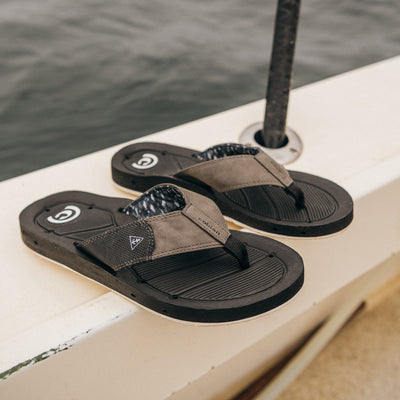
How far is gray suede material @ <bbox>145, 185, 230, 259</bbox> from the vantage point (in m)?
0.80

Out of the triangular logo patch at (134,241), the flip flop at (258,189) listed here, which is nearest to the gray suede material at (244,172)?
the flip flop at (258,189)

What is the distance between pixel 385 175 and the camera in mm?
1121

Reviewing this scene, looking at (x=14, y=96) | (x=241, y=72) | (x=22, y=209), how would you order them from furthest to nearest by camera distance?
1. (x=241, y=72)
2. (x=14, y=96)
3. (x=22, y=209)

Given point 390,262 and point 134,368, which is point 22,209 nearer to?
point 134,368

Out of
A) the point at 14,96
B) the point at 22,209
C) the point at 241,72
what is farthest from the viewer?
the point at 241,72

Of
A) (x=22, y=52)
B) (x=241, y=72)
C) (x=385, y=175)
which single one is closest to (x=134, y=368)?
(x=385, y=175)

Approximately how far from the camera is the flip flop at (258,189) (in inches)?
37.0

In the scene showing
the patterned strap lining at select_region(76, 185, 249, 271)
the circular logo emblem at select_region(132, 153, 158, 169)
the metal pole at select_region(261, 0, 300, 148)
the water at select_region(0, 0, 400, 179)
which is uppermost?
the metal pole at select_region(261, 0, 300, 148)

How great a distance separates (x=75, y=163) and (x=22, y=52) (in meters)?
1.54

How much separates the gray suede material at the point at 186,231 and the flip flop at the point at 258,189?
16 centimetres

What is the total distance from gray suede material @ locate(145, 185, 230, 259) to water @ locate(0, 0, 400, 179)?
119 cm

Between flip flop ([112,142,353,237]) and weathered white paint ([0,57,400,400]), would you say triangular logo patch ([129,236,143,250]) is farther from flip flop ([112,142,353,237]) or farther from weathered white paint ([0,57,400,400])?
flip flop ([112,142,353,237])

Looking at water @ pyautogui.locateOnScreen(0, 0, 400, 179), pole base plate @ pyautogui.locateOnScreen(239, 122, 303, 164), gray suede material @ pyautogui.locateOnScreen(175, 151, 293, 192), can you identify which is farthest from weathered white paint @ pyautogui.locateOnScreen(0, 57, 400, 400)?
water @ pyautogui.locateOnScreen(0, 0, 400, 179)

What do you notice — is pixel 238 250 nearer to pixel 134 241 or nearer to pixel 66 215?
pixel 134 241
